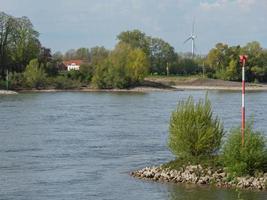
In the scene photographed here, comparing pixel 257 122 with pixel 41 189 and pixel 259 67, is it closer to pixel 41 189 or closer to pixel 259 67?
pixel 41 189

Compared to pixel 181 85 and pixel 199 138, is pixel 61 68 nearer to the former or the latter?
pixel 181 85

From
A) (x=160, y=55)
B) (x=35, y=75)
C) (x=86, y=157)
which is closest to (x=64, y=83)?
(x=35, y=75)

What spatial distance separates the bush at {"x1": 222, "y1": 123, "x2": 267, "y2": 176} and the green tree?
10642cm

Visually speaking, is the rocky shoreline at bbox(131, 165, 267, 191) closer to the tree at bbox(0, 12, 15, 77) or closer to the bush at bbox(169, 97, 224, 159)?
the bush at bbox(169, 97, 224, 159)

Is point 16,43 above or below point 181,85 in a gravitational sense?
above

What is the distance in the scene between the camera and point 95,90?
13388 cm

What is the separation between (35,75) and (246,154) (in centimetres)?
10776

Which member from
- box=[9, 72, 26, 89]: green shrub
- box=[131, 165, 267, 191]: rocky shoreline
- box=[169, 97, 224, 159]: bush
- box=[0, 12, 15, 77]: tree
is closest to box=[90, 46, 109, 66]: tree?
box=[9, 72, 26, 89]: green shrub

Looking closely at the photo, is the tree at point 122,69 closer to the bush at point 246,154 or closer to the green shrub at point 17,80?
the green shrub at point 17,80

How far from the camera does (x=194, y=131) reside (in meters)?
26.1

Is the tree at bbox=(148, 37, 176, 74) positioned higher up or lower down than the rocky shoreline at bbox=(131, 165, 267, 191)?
higher up

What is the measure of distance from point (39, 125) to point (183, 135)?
27.8 m

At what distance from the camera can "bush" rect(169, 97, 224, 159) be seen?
85.9 feet

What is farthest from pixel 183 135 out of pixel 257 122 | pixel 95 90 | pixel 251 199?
pixel 95 90
